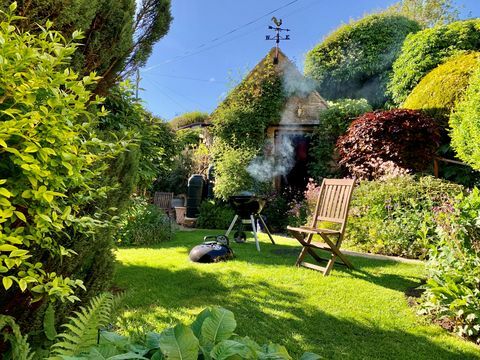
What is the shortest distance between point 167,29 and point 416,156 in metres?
6.82

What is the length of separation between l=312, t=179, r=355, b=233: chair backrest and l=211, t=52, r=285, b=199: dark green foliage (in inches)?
169

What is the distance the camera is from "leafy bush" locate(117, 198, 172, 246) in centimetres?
733

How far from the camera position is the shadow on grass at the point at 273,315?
2697 mm

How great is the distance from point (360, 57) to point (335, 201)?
11449 mm

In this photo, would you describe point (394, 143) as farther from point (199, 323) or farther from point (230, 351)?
point (230, 351)

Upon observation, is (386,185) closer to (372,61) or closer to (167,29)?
(167,29)

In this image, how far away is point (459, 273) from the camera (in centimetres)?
306

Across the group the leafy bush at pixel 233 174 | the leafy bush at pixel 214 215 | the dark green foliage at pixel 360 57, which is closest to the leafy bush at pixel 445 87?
the leafy bush at pixel 233 174

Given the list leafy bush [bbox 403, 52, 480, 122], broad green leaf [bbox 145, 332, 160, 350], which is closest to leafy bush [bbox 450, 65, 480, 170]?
leafy bush [bbox 403, 52, 480, 122]

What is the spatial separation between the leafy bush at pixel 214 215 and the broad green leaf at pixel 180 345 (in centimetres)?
890

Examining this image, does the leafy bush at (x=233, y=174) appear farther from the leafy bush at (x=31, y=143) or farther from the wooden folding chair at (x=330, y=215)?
the leafy bush at (x=31, y=143)

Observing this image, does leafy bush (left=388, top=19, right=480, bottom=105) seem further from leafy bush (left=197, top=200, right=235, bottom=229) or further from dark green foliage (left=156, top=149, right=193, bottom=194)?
dark green foliage (left=156, top=149, right=193, bottom=194)

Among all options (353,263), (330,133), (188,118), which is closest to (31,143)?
(353,263)

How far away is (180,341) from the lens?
2.90 feet
